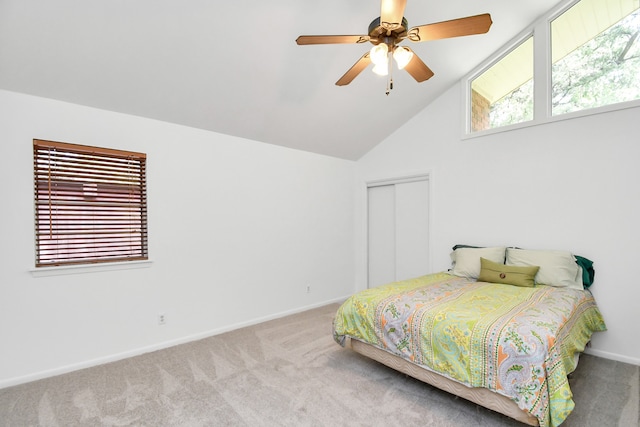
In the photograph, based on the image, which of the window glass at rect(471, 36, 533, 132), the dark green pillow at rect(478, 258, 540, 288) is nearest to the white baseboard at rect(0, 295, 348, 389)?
the dark green pillow at rect(478, 258, 540, 288)

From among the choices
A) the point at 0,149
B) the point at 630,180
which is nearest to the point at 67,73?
the point at 0,149

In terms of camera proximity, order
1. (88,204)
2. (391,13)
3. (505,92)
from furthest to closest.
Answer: (505,92) < (88,204) < (391,13)

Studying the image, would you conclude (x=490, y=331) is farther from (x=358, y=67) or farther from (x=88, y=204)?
(x=88, y=204)

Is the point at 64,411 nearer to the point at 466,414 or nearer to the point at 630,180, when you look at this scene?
the point at 466,414

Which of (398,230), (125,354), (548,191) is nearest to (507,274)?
(548,191)

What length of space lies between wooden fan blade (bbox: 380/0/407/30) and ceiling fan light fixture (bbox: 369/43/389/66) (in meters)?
0.10

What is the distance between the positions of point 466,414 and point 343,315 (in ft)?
3.56

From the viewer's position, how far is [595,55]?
2.99 m

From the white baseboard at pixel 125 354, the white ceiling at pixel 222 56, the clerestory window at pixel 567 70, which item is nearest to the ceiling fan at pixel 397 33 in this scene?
the white ceiling at pixel 222 56

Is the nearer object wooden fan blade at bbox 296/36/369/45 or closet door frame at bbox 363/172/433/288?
wooden fan blade at bbox 296/36/369/45

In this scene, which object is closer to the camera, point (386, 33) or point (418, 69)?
point (386, 33)

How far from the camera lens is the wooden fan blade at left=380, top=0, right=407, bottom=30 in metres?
1.55

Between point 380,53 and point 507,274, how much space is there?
Result: 2342 mm

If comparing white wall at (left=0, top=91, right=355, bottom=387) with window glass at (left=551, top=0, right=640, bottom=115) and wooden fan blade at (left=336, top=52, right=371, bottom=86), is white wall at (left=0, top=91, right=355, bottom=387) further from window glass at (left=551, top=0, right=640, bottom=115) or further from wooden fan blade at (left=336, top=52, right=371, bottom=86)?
window glass at (left=551, top=0, right=640, bottom=115)
